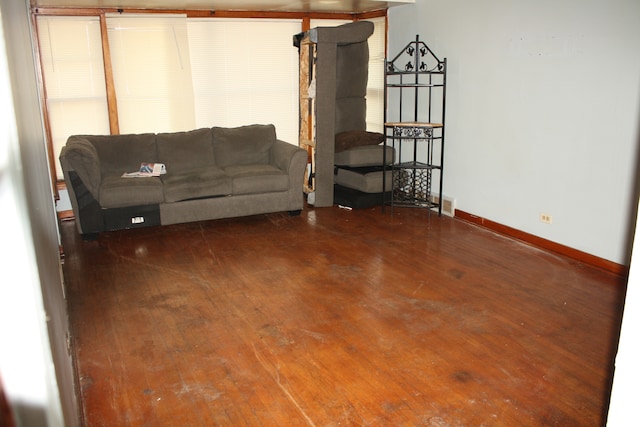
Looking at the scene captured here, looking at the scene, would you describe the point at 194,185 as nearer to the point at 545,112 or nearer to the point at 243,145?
the point at 243,145

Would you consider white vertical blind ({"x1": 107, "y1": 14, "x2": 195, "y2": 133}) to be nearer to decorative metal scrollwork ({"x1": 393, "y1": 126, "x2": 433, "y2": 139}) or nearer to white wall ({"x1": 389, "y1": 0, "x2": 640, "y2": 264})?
decorative metal scrollwork ({"x1": 393, "y1": 126, "x2": 433, "y2": 139})

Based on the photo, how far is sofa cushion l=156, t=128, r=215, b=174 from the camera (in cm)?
570

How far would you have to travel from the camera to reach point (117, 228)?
16.6 ft

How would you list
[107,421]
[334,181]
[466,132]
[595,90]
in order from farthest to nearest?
[334,181] → [466,132] → [595,90] → [107,421]

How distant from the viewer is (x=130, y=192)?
5016 millimetres

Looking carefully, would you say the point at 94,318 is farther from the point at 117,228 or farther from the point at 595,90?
the point at 595,90

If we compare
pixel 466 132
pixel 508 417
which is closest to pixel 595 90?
pixel 466 132

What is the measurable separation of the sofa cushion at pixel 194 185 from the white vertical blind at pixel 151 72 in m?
1.07

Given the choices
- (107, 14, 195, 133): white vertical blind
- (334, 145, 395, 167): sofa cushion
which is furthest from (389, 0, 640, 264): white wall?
(107, 14, 195, 133): white vertical blind

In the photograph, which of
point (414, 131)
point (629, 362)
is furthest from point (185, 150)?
point (629, 362)

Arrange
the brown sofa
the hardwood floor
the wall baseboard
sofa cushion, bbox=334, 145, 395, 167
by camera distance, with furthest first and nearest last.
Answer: sofa cushion, bbox=334, 145, 395, 167
the brown sofa
the wall baseboard
the hardwood floor

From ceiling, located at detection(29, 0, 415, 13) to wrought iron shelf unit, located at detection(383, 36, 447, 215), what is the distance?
75 centimetres

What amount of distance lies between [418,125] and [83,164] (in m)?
3.23

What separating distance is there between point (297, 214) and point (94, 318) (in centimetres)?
273
